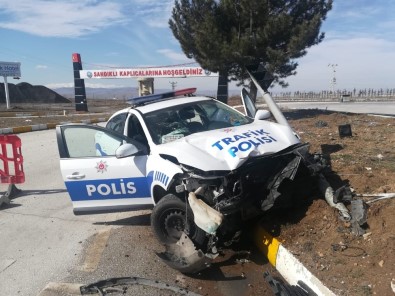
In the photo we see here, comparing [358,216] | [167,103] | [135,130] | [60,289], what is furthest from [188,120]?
[60,289]

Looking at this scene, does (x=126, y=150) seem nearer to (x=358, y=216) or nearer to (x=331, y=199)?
(x=331, y=199)

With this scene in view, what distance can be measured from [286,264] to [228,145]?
56.6 inches

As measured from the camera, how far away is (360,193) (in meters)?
5.07

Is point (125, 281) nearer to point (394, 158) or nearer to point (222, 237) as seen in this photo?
point (222, 237)

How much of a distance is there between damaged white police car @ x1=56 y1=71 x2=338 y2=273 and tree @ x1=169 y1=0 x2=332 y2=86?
889 cm

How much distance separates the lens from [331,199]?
479cm

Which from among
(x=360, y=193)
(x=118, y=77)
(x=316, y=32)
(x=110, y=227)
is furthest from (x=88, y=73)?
(x=360, y=193)

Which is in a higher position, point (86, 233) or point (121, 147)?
point (121, 147)

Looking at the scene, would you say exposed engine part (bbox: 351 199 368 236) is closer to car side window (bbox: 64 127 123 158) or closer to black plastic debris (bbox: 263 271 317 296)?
black plastic debris (bbox: 263 271 317 296)

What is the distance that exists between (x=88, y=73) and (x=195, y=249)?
1047 inches

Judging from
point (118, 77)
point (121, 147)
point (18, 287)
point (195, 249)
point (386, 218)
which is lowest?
point (18, 287)

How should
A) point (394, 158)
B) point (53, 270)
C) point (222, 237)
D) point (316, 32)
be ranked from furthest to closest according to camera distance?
point (316, 32), point (394, 158), point (222, 237), point (53, 270)

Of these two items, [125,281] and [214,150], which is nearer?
[125,281]

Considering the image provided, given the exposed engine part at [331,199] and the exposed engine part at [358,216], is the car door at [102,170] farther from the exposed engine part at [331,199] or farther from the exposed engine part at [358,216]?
the exposed engine part at [358,216]
